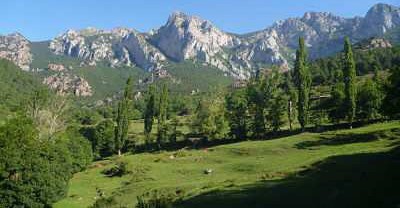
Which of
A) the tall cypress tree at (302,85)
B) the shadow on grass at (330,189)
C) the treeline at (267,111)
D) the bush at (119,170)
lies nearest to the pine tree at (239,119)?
the treeline at (267,111)

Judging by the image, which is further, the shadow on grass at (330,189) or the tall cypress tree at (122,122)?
the tall cypress tree at (122,122)

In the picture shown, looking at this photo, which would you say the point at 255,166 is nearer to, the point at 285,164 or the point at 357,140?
the point at 285,164

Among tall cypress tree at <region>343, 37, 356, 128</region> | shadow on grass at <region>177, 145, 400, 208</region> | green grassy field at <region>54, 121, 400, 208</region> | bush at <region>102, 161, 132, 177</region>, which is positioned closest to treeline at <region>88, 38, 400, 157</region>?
tall cypress tree at <region>343, 37, 356, 128</region>

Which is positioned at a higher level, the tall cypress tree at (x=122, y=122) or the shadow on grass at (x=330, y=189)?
the tall cypress tree at (x=122, y=122)

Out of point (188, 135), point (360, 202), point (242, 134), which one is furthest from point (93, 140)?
point (360, 202)

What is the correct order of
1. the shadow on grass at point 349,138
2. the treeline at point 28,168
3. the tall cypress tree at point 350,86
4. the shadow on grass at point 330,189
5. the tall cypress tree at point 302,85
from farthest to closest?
the tall cypress tree at point 302,85 → the tall cypress tree at point 350,86 → the shadow on grass at point 349,138 → the treeline at point 28,168 → the shadow on grass at point 330,189

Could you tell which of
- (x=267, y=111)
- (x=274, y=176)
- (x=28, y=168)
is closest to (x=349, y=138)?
(x=274, y=176)

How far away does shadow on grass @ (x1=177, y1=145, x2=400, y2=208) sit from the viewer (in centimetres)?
3925

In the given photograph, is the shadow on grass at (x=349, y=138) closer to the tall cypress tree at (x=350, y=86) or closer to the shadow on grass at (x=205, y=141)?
the shadow on grass at (x=205, y=141)

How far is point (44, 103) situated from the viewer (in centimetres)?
11619

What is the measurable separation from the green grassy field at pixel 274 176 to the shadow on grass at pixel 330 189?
0.24 ft

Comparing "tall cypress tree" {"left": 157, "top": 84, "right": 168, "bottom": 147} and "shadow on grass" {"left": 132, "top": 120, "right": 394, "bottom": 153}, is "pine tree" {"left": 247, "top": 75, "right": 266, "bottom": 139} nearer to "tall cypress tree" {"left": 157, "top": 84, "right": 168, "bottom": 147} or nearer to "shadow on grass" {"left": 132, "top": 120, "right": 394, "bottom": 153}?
Result: "shadow on grass" {"left": 132, "top": 120, "right": 394, "bottom": 153}

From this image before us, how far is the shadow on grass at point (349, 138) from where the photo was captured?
78.4 m

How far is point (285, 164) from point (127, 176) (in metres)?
30.5
